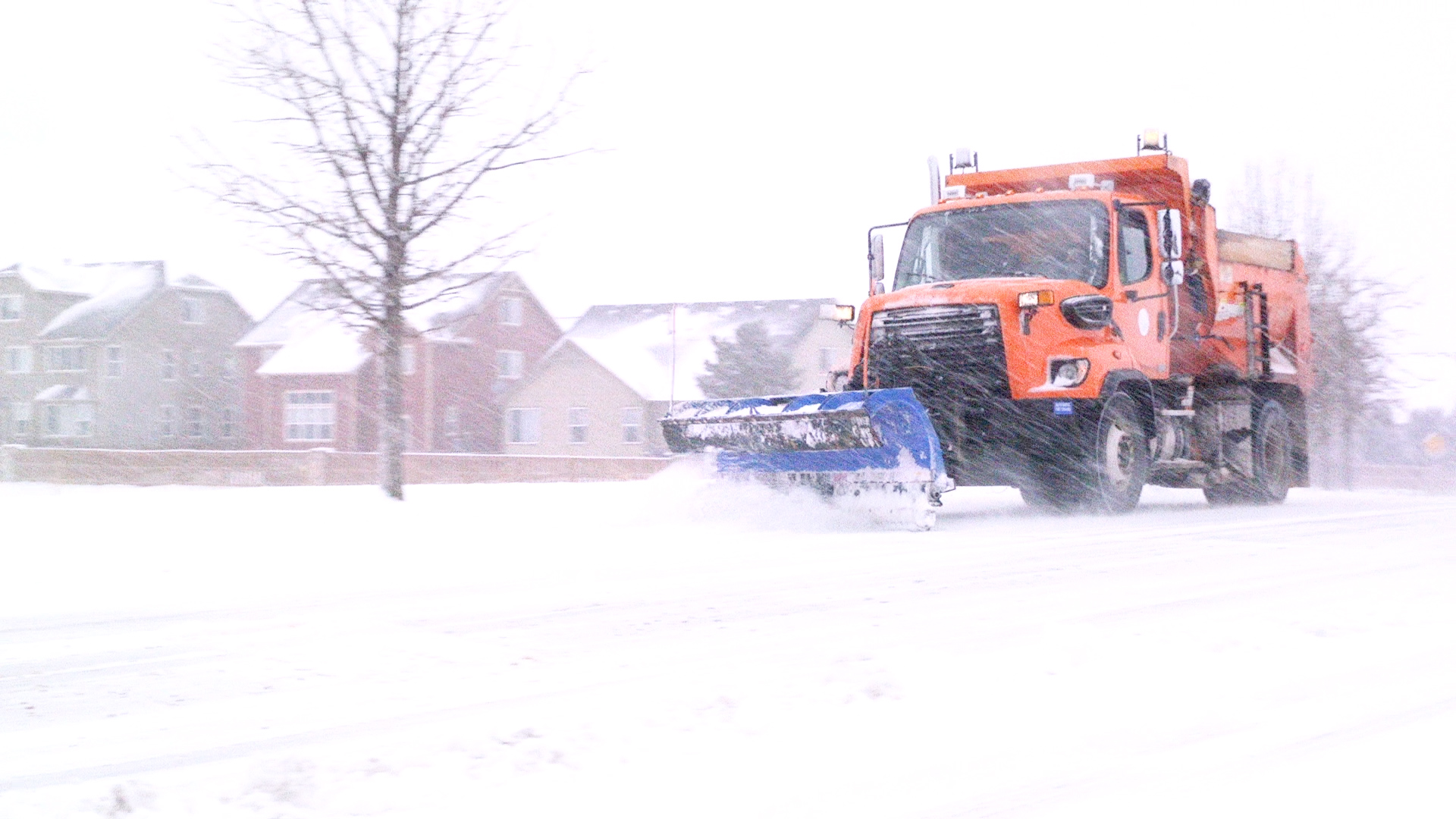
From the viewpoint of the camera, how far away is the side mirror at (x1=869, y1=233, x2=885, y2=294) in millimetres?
11797

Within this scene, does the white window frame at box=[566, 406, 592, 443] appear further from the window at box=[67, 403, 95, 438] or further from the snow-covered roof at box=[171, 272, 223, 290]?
the window at box=[67, 403, 95, 438]

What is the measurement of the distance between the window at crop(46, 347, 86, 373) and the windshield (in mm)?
51597

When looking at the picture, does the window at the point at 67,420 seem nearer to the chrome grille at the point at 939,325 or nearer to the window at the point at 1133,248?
the chrome grille at the point at 939,325

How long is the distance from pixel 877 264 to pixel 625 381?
36811 mm

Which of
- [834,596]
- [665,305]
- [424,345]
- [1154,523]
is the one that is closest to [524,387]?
[424,345]

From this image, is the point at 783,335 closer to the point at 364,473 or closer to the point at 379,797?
the point at 364,473

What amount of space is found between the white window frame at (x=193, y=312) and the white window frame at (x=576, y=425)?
746 inches

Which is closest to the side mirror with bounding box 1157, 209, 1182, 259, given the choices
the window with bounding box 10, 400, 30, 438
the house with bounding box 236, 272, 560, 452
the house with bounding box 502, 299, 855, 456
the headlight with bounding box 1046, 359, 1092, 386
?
the headlight with bounding box 1046, 359, 1092, 386

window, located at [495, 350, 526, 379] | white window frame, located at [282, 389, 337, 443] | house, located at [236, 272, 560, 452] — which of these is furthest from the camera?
window, located at [495, 350, 526, 379]

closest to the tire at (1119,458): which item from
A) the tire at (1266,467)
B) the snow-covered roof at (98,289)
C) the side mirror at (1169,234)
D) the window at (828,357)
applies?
the side mirror at (1169,234)

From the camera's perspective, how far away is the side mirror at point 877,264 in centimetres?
1180

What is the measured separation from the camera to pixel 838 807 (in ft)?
10.8

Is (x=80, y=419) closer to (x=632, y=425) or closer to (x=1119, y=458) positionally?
(x=632, y=425)

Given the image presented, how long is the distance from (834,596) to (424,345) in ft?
140
